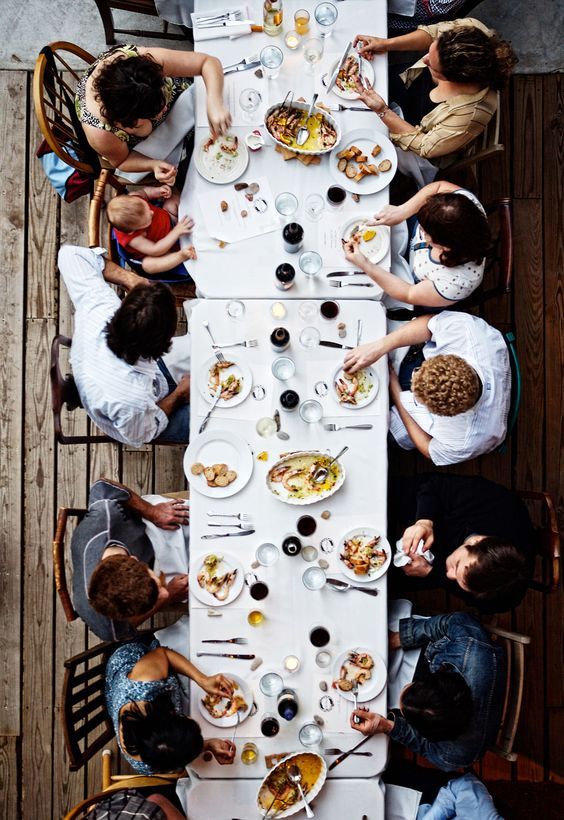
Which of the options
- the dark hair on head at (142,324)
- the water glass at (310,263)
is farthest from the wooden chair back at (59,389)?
the water glass at (310,263)

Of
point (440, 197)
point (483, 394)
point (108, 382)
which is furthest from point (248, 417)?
point (440, 197)

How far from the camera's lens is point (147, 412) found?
2.73m

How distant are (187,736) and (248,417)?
3.85ft

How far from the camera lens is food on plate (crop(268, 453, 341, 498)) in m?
2.67

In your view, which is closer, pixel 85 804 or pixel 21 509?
pixel 85 804

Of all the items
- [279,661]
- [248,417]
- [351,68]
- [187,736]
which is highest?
[351,68]

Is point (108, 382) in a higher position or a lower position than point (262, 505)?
A: higher

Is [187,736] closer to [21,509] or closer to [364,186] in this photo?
[21,509]

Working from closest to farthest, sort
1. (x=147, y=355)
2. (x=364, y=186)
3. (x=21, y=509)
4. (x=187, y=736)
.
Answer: (x=187, y=736)
(x=147, y=355)
(x=364, y=186)
(x=21, y=509)

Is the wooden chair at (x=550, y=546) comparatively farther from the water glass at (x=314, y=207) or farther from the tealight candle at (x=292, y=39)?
the tealight candle at (x=292, y=39)

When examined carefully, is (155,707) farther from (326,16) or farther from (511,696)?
(326,16)

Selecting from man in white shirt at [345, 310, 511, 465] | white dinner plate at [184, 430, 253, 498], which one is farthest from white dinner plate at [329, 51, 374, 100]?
white dinner plate at [184, 430, 253, 498]

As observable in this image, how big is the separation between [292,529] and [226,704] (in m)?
0.71

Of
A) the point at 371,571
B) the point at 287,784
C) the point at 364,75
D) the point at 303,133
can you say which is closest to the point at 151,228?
the point at 303,133
